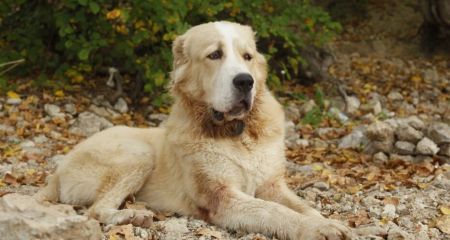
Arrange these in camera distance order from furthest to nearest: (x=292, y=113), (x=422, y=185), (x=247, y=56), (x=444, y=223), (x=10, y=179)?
(x=292, y=113)
(x=10, y=179)
(x=422, y=185)
(x=247, y=56)
(x=444, y=223)

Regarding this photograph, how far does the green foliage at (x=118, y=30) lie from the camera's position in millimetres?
7660

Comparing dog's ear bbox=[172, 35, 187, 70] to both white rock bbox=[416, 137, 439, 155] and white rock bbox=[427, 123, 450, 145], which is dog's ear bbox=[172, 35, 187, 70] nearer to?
white rock bbox=[416, 137, 439, 155]

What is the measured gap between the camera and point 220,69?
14.2 feet

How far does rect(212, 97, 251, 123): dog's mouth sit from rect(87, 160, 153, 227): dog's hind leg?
0.75 metres

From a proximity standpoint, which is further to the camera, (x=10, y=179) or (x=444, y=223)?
(x=10, y=179)

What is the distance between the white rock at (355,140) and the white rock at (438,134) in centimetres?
70

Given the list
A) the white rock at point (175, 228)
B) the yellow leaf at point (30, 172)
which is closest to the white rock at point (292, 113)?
the yellow leaf at point (30, 172)

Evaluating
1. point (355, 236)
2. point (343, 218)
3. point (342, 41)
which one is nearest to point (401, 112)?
point (342, 41)

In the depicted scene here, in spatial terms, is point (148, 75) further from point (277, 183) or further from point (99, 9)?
point (277, 183)

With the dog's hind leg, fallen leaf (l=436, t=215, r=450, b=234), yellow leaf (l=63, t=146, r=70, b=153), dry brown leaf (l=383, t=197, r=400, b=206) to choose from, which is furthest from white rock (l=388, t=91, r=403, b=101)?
the dog's hind leg

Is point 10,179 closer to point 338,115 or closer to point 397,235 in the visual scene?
point 397,235

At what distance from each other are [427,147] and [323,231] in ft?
11.1

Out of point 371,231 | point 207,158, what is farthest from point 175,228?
point 371,231

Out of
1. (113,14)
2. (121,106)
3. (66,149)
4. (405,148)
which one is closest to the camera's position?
(405,148)
